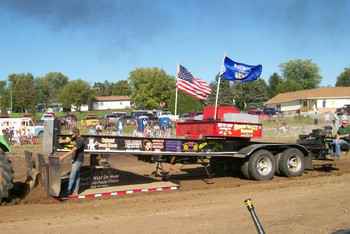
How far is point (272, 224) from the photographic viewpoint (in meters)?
8.03

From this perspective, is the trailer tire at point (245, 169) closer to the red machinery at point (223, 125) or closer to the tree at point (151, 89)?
the red machinery at point (223, 125)

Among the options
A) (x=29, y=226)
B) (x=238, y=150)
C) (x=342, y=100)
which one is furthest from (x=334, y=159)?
(x=342, y=100)

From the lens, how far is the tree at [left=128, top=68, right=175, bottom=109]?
10056 centimetres

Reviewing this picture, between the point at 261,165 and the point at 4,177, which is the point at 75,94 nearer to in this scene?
the point at 261,165

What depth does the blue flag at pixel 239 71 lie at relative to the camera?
14842 millimetres

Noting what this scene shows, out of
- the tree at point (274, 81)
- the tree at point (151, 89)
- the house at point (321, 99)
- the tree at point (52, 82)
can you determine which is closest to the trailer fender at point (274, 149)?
the house at point (321, 99)

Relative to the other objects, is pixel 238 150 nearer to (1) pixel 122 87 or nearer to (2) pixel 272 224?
(2) pixel 272 224

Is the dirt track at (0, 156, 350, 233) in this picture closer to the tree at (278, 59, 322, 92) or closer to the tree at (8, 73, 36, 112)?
the tree at (8, 73, 36, 112)

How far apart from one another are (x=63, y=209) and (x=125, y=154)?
2361 mm

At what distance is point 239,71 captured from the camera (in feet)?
49.3

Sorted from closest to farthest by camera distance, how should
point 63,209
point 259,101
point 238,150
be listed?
point 63,209
point 238,150
point 259,101

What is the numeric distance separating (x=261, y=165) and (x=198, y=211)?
4.97m

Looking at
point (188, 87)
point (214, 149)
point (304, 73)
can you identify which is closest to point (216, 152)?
point (214, 149)

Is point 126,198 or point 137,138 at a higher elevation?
point 137,138
